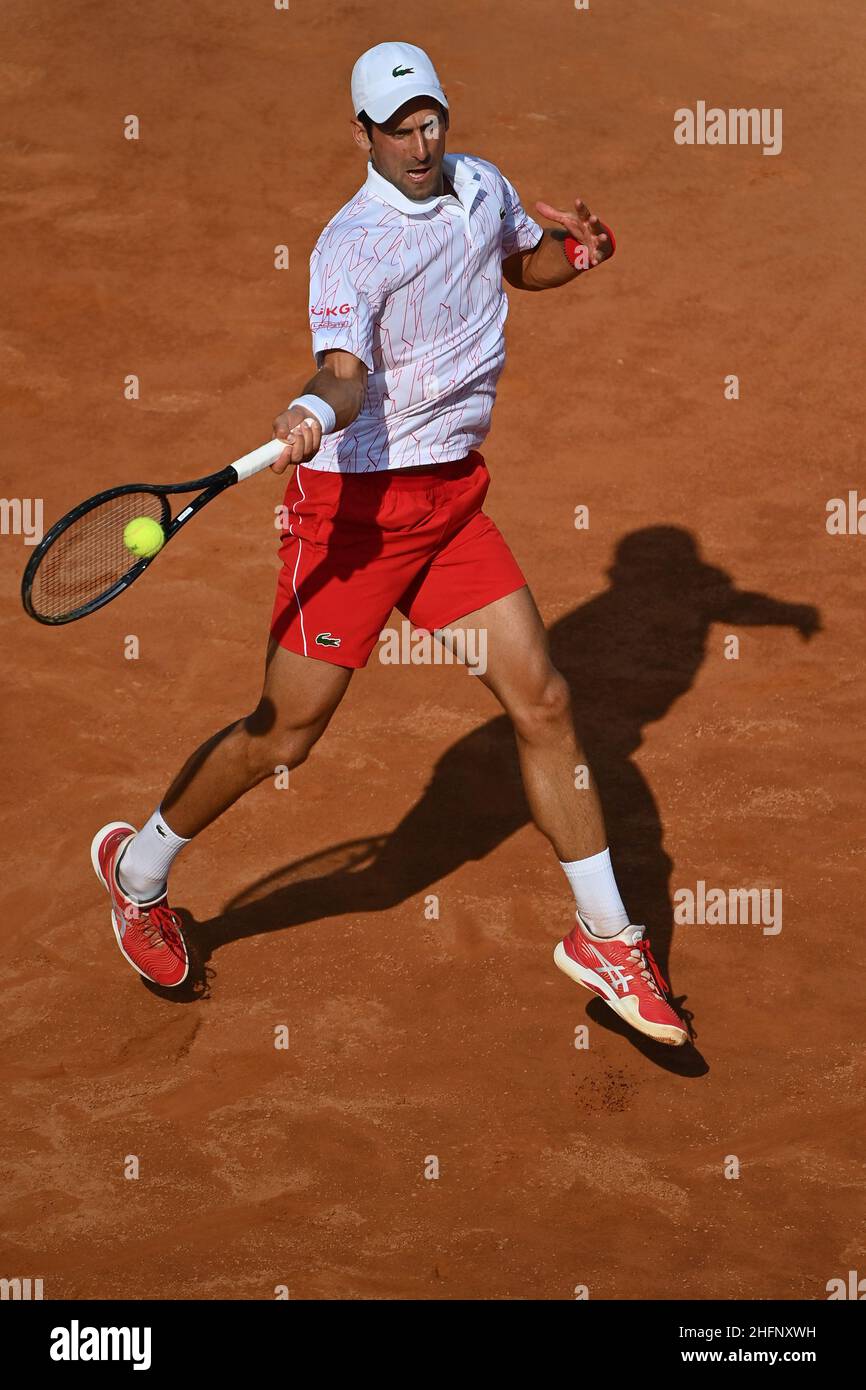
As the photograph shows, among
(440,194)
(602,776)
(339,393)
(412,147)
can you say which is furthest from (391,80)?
(602,776)

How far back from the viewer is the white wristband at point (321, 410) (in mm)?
4383

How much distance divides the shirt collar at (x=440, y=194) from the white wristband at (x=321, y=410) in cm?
70

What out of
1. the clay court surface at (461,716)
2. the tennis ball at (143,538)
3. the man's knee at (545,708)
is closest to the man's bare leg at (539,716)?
the man's knee at (545,708)

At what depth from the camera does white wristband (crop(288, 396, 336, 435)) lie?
4383 mm

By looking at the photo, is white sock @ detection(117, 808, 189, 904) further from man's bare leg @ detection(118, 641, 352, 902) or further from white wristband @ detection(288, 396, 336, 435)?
white wristband @ detection(288, 396, 336, 435)

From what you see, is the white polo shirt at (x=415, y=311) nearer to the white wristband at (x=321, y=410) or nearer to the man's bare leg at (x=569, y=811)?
the white wristband at (x=321, y=410)

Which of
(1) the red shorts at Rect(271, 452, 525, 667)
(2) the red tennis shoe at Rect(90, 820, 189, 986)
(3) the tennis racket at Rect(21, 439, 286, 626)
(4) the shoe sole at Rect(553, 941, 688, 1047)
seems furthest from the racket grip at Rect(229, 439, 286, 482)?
(4) the shoe sole at Rect(553, 941, 688, 1047)

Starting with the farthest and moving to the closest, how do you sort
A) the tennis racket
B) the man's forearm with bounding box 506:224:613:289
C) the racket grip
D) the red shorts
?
the man's forearm with bounding box 506:224:613:289 < the red shorts < the tennis racket < the racket grip

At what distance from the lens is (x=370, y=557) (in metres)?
5.09

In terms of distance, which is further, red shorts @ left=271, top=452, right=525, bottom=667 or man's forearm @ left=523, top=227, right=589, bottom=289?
man's forearm @ left=523, top=227, right=589, bottom=289

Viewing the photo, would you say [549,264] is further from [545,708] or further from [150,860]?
[150,860]

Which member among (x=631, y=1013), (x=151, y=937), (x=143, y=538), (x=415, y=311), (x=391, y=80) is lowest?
(x=631, y=1013)

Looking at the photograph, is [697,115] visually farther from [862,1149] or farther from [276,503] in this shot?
[862,1149]

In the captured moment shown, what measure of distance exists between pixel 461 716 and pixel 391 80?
274cm
